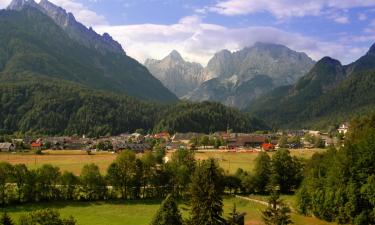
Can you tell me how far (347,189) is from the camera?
6775 cm

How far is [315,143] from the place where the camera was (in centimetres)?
19300

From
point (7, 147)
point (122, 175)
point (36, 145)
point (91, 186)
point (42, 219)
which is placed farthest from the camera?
point (36, 145)

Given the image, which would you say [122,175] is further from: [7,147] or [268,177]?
[7,147]

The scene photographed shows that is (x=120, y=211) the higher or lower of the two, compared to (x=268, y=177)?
lower

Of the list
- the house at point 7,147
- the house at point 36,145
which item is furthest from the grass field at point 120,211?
the house at point 36,145

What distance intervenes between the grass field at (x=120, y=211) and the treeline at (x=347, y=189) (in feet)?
7.80

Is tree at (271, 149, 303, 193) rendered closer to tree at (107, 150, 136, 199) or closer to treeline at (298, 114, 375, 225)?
treeline at (298, 114, 375, 225)

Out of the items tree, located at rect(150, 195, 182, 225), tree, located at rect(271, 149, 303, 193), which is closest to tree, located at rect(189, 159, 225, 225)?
tree, located at rect(150, 195, 182, 225)

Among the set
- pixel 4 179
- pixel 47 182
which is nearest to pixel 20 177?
pixel 4 179

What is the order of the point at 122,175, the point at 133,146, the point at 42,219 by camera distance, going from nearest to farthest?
the point at 42,219 < the point at 122,175 < the point at 133,146

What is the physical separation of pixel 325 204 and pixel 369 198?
735 cm

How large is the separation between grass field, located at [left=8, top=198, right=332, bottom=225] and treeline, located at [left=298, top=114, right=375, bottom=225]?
7.80 ft

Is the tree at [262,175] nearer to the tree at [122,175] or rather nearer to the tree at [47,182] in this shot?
the tree at [122,175]

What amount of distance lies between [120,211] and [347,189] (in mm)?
35461
